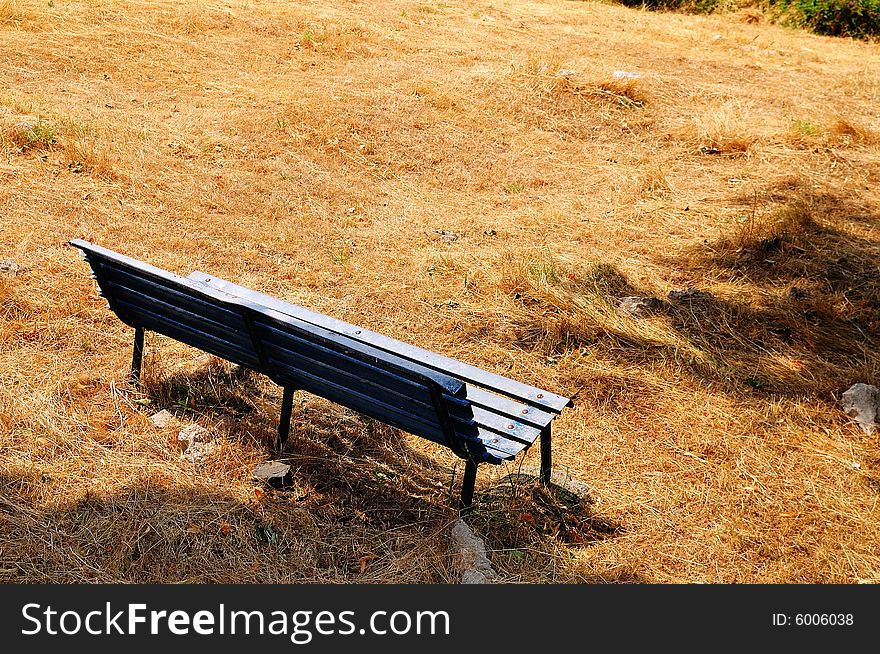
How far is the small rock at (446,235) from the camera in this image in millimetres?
6528

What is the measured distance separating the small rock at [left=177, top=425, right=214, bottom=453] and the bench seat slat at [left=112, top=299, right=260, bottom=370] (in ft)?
1.25

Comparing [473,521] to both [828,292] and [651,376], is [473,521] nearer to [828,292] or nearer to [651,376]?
[651,376]

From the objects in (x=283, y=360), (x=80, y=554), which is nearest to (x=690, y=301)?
(x=283, y=360)

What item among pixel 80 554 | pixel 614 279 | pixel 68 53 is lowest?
pixel 80 554

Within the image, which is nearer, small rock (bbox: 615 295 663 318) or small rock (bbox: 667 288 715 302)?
small rock (bbox: 615 295 663 318)

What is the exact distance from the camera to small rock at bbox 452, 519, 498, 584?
325 centimetres

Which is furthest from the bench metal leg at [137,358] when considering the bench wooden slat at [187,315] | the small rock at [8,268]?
the small rock at [8,268]

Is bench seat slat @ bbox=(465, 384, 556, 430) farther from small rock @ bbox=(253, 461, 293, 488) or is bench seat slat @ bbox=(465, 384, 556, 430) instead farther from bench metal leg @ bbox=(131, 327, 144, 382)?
bench metal leg @ bbox=(131, 327, 144, 382)

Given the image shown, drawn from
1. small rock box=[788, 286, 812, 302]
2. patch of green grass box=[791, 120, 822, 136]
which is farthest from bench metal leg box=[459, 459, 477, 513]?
patch of green grass box=[791, 120, 822, 136]

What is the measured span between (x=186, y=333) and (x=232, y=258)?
7.02 ft

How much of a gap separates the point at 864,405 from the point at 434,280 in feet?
9.41

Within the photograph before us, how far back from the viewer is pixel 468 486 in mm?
3494

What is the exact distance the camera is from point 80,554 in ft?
10.5

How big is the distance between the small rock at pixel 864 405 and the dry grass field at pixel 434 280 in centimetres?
8
